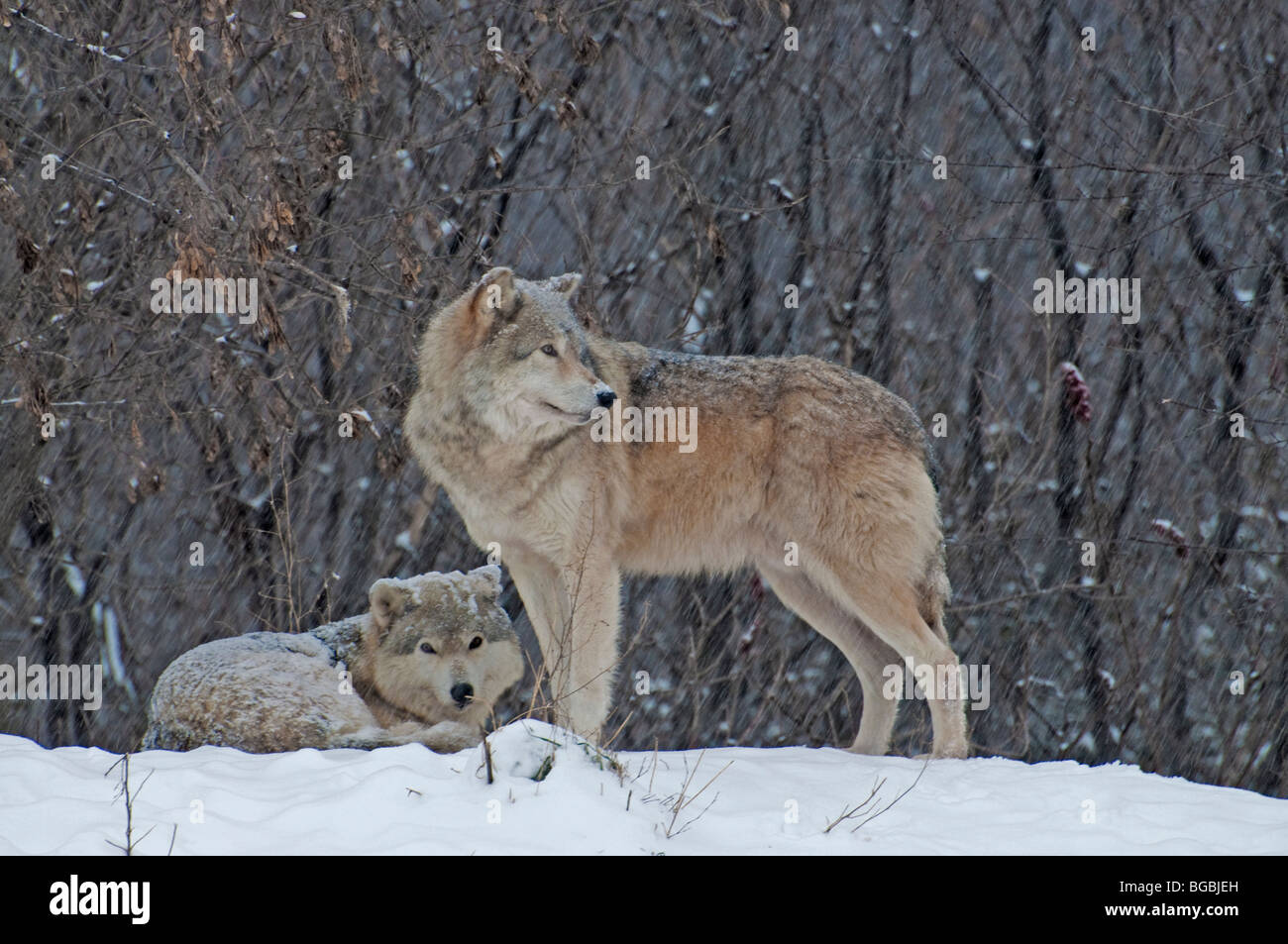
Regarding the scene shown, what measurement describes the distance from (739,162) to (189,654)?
8151mm

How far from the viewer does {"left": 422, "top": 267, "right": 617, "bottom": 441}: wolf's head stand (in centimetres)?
660

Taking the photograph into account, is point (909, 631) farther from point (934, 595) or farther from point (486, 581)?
point (486, 581)

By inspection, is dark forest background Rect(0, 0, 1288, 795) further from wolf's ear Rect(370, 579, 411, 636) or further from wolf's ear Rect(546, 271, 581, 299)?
wolf's ear Rect(370, 579, 411, 636)

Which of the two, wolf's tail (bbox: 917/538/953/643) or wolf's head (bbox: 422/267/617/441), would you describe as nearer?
wolf's head (bbox: 422/267/617/441)

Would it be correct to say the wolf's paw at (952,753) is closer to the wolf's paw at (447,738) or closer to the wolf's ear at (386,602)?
the wolf's paw at (447,738)

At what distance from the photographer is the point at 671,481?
6965mm

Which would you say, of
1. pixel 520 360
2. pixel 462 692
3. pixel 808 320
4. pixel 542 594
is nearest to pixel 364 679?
pixel 462 692

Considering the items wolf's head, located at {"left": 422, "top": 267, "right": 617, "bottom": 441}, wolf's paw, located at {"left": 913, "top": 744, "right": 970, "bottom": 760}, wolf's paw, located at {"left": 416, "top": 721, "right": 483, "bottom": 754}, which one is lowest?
wolf's paw, located at {"left": 913, "top": 744, "right": 970, "bottom": 760}

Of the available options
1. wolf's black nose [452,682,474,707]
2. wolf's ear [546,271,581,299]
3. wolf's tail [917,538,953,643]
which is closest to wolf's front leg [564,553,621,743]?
wolf's black nose [452,682,474,707]

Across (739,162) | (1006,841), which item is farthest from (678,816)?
(739,162)

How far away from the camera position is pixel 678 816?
4.37m

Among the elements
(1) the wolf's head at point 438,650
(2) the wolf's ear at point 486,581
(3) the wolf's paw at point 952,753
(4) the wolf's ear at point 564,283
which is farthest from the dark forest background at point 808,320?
(3) the wolf's paw at point 952,753

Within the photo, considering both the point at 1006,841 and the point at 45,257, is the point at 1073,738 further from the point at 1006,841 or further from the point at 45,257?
the point at 45,257

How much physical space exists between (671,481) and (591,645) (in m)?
1.07
